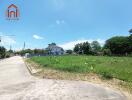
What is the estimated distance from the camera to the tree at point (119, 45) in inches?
3356

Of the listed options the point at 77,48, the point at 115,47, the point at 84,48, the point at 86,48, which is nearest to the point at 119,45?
the point at 115,47

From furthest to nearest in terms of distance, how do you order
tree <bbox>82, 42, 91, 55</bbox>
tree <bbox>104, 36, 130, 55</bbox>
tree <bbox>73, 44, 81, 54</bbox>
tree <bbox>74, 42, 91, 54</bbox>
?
tree <bbox>73, 44, 81, 54</bbox> → tree <bbox>74, 42, 91, 54</bbox> → tree <bbox>82, 42, 91, 55</bbox> → tree <bbox>104, 36, 130, 55</bbox>

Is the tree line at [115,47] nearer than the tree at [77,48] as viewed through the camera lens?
Yes

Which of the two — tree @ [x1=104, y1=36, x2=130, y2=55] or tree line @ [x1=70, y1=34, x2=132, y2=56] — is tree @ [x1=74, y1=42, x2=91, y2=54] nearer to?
tree line @ [x1=70, y1=34, x2=132, y2=56]

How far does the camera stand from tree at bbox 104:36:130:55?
85250mm

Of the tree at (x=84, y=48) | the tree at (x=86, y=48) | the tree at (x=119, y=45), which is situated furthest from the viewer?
the tree at (x=84, y=48)

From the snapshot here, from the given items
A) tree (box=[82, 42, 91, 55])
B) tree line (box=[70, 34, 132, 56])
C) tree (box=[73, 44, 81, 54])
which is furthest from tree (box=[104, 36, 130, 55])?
tree (box=[73, 44, 81, 54])

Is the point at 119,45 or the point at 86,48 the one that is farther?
the point at 86,48

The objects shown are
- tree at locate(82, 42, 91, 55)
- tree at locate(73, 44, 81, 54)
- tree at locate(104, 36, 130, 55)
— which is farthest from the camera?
tree at locate(73, 44, 81, 54)

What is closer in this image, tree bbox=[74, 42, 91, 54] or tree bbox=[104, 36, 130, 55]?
tree bbox=[104, 36, 130, 55]

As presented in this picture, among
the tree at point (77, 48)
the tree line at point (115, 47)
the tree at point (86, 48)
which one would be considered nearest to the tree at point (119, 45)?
the tree line at point (115, 47)

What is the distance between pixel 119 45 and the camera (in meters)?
86.7

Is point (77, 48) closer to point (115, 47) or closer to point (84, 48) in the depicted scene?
point (84, 48)

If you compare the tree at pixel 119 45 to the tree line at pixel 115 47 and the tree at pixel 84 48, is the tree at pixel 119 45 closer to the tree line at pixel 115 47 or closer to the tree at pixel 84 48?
the tree line at pixel 115 47
